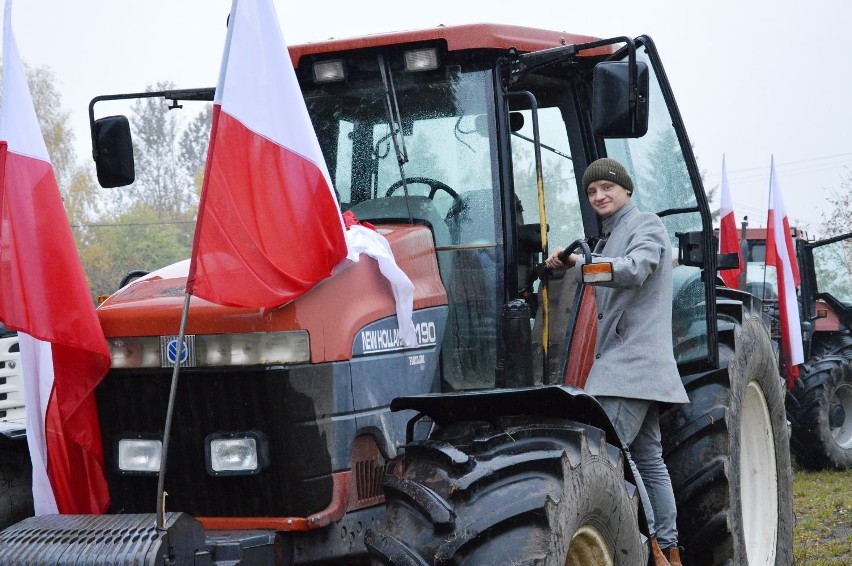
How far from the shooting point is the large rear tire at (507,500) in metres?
3.29

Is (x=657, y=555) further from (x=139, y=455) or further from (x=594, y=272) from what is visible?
(x=139, y=455)

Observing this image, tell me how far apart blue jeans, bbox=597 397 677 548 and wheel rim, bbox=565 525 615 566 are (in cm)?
62

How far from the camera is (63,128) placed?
39156 millimetres

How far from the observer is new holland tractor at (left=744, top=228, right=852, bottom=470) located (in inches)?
422

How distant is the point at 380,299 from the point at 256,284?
51 centimetres

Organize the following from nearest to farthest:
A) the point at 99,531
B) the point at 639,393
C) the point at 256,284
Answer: the point at 99,531, the point at 256,284, the point at 639,393

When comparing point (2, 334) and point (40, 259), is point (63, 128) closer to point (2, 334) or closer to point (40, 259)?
point (2, 334)

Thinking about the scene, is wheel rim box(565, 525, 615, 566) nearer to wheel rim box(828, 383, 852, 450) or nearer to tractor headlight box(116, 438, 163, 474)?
tractor headlight box(116, 438, 163, 474)

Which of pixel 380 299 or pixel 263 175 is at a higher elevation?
pixel 263 175

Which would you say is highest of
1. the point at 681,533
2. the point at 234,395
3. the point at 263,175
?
the point at 263,175

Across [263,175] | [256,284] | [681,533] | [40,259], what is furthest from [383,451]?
[681,533]

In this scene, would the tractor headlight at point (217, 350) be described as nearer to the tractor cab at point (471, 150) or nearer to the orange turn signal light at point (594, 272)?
the tractor cab at point (471, 150)

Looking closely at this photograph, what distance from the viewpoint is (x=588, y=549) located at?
12.4ft

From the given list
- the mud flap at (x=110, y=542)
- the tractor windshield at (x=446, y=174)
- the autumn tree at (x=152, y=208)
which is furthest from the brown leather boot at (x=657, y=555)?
the autumn tree at (x=152, y=208)
